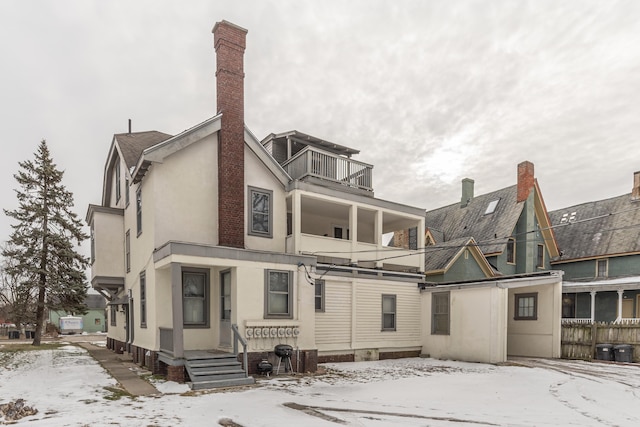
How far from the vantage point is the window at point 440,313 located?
16.9 meters

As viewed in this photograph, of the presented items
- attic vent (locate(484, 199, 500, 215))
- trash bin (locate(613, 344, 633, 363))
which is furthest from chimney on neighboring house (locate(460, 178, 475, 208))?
trash bin (locate(613, 344, 633, 363))

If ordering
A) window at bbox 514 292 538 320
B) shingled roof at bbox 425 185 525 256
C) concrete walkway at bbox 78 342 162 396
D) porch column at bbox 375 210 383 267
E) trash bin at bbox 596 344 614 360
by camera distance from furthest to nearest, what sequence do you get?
shingled roof at bbox 425 185 525 256 < window at bbox 514 292 538 320 < porch column at bbox 375 210 383 267 < trash bin at bbox 596 344 614 360 < concrete walkway at bbox 78 342 162 396

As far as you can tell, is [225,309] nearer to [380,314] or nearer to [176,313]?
[176,313]

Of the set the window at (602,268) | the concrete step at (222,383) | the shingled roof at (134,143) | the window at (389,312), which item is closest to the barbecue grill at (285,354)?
the concrete step at (222,383)

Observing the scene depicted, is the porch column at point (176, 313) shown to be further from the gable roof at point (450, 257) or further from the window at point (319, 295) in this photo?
the gable roof at point (450, 257)

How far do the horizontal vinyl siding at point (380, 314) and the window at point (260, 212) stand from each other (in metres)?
4.77

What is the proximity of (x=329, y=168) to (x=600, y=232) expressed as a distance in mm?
20197

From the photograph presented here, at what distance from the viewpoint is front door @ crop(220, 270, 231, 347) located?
12297 mm

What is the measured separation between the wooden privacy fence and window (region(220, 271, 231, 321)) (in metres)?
15.1

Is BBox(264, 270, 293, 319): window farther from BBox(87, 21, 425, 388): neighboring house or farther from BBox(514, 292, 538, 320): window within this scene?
BBox(514, 292, 538, 320): window

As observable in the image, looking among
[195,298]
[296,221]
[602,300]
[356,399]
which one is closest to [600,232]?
[602,300]

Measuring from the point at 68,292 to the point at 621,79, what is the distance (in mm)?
30841

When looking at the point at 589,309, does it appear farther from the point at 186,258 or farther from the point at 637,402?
the point at 186,258

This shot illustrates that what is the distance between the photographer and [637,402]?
862cm
